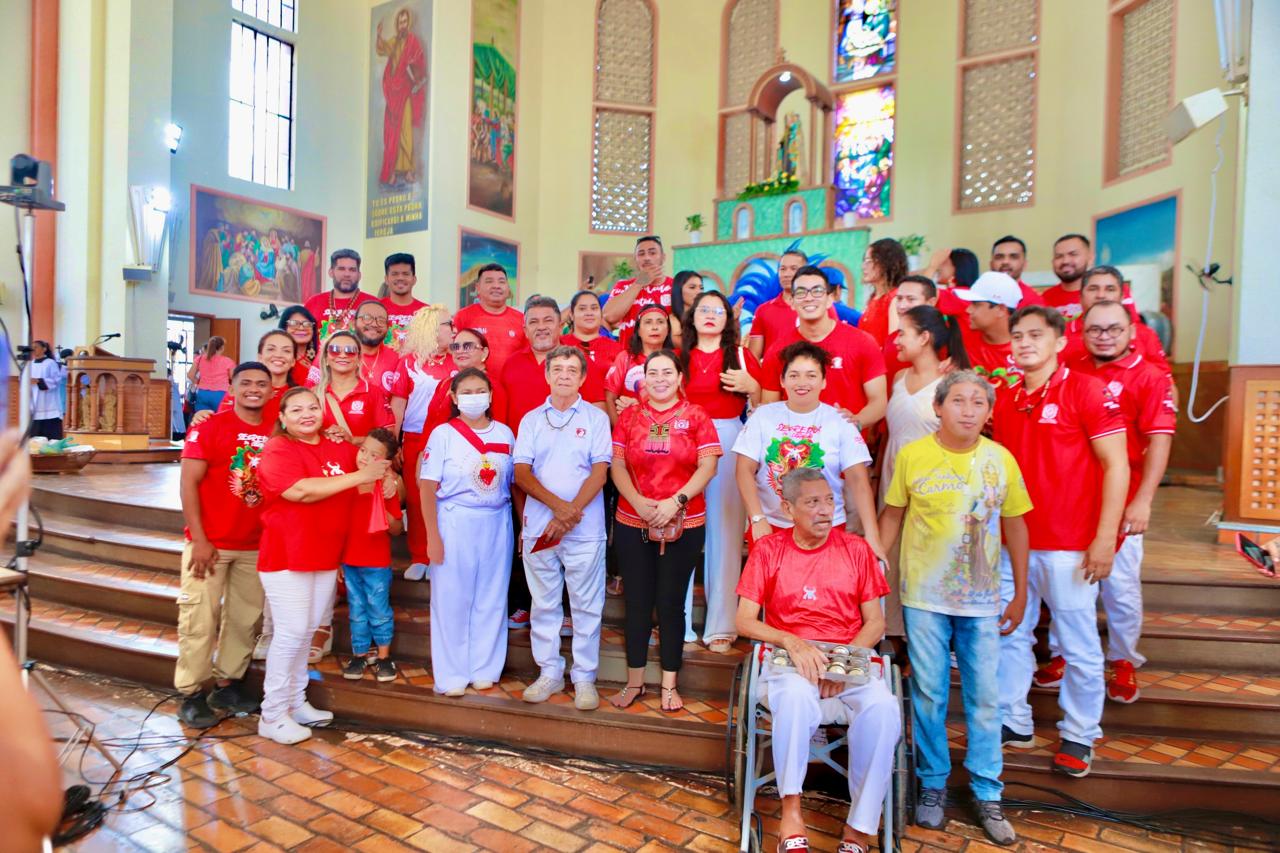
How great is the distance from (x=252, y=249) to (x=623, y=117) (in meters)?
7.37

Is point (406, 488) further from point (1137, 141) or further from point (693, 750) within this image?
point (1137, 141)

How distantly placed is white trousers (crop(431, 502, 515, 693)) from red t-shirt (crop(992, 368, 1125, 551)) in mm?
2226

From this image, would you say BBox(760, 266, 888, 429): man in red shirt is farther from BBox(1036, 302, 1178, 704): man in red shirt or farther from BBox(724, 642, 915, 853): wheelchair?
BBox(724, 642, 915, 853): wheelchair

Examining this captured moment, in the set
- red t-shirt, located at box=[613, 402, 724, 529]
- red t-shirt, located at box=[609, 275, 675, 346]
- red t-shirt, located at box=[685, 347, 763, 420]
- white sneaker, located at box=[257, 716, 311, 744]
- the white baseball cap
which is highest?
red t-shirt, located at box=[609, 275, 675, 346]

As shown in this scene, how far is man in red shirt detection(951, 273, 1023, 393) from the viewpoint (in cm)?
362

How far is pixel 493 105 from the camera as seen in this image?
1461 centimetres

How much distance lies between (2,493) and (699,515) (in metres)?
2.81

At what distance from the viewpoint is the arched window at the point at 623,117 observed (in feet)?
51.4

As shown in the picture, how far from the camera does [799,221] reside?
40.4ft

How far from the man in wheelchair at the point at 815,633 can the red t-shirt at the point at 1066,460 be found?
68 cm

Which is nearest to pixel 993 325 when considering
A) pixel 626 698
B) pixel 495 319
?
pixel 626 698

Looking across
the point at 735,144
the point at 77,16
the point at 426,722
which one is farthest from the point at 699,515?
the point at 735,144

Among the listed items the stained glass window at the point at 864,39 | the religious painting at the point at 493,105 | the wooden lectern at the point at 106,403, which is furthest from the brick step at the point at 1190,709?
the religious painting at the point at 493,105

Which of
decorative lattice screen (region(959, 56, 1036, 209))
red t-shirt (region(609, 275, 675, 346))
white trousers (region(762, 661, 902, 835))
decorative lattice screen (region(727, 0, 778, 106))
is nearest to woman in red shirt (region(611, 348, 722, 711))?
white trousers (region(762, 661, 902, 835))
